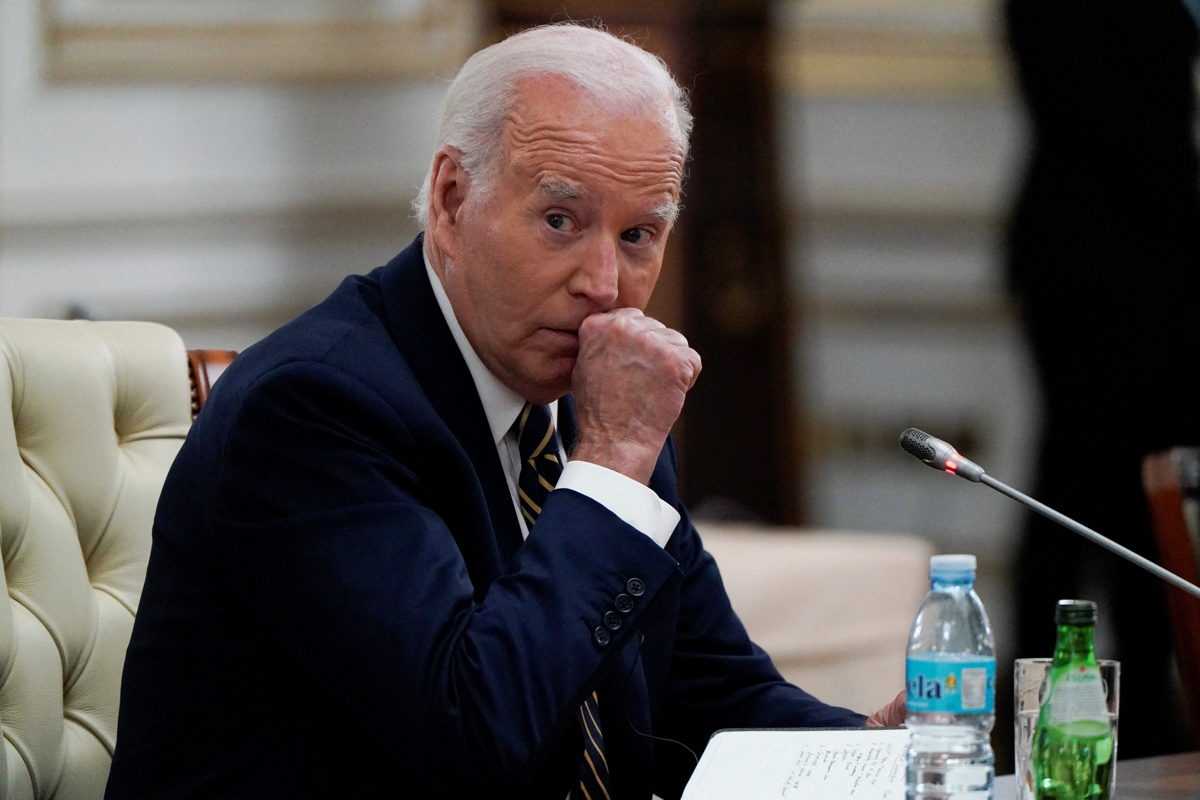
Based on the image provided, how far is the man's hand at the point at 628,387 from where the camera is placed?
3.55ft

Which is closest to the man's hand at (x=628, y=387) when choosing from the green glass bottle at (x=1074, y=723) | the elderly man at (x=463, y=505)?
the elderly man at (x=463, y=505)

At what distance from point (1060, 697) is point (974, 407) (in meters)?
2.56

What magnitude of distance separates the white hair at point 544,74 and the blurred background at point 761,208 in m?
1.93

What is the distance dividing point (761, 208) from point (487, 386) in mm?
2292

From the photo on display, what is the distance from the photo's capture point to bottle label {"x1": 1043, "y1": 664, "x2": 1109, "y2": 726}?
83 cm

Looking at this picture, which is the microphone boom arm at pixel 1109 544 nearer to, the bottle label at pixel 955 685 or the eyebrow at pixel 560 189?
the bottle label at pixel 955 685

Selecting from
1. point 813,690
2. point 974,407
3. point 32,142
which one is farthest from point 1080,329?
point 32,142

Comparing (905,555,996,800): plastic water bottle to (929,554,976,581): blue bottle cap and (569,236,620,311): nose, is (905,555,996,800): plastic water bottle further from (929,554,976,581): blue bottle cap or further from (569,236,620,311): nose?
(569,236,620,311): nose

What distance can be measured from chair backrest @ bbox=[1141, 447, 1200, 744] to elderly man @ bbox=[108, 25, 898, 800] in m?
0.42

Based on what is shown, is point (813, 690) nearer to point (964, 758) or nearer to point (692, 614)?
point (692, 614)

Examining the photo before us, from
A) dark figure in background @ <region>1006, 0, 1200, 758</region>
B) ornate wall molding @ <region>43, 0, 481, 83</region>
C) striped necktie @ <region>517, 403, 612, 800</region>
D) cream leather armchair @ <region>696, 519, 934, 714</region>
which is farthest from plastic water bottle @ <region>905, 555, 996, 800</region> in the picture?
ornate wall molding @ <region>43, 0, 481, 83</region>

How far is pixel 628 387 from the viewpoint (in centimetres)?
111

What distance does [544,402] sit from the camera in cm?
124

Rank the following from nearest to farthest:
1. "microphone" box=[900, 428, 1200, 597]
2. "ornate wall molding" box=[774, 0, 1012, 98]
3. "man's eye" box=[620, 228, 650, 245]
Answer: "microphone" box=[900, 428, 1200, 597] → "man's eye" box=[620, 228, 650, 245] → "ornate wall molding" box=[774, 0, 1012, 98]
